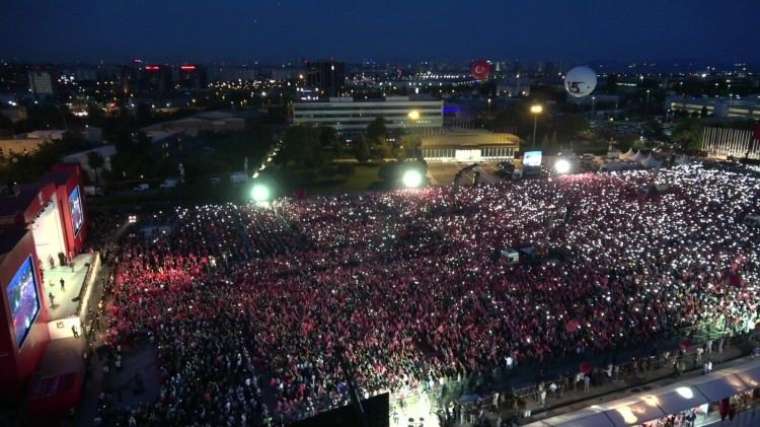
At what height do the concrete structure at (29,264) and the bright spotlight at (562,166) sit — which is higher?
the concrete structure at (29,264)

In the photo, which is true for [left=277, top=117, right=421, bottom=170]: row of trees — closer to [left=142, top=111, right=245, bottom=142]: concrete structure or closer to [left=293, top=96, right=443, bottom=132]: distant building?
[left=142, top=111, right=245, bottom=142]: concrete structure

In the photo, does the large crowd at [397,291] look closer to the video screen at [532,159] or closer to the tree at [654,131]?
the video screen at [532,159]

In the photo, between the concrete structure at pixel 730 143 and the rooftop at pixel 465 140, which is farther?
the concrete structure at pixel 730 143

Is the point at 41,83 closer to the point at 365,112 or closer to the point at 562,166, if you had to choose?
the point at 365,112

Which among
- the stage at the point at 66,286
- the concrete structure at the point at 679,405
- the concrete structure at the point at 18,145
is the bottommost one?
the stage at the point at 66,286

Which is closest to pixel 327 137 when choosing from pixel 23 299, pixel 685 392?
pixel 23 299

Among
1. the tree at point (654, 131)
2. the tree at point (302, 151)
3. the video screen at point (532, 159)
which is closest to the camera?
the video screen at point (532, 159)

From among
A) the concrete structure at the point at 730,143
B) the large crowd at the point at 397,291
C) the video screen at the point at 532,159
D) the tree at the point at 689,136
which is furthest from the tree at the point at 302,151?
the concrete structure at the point at 730,143
